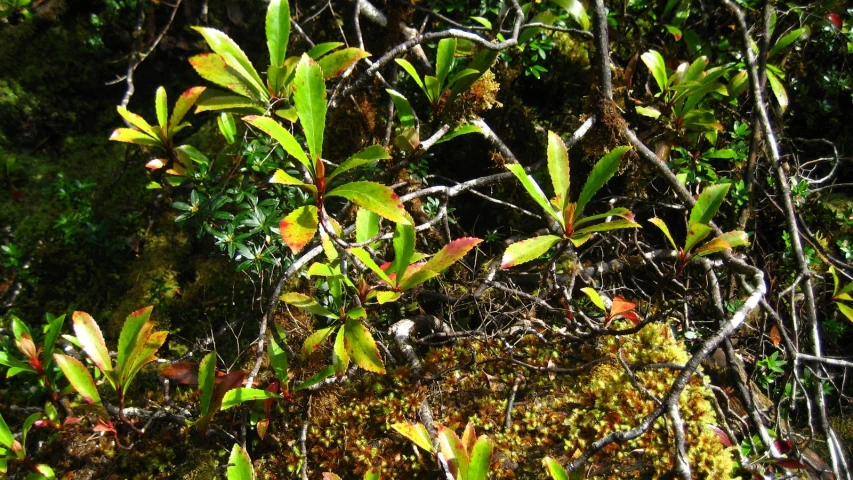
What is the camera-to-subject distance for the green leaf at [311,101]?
126cm

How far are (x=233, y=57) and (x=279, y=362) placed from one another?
95cm

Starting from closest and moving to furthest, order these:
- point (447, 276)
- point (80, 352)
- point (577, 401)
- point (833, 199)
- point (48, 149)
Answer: point (577, 401) → point (80, 352) → point (447, 276) → point (833, 199) → point (48, 149)

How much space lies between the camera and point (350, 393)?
5.18 feet

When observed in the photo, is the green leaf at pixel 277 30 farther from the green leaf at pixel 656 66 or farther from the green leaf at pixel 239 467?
the green leaf at pixel 656 66

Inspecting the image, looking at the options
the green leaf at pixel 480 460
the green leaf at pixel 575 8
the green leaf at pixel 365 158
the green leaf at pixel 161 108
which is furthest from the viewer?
the green leaf at pixel 575 8

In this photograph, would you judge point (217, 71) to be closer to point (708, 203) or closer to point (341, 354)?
point (341, 354)

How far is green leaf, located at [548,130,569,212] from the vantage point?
4.61 ft

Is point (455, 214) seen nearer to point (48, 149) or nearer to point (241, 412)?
point (241, 412)

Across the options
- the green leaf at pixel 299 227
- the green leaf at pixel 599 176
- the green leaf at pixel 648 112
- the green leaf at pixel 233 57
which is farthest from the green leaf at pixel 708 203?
the green leaf at pixel 233 57

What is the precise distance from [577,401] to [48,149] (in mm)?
2736

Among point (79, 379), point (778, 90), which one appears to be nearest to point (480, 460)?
point (79, 379)

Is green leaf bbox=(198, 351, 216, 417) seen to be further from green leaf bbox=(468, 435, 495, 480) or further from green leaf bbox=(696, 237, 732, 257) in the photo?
green leaf bbox=(696, 237, 732, 257)

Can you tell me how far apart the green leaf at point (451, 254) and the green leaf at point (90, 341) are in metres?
1.00

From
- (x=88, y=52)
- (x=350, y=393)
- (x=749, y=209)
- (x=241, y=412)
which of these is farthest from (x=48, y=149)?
(x=749, y=209)
